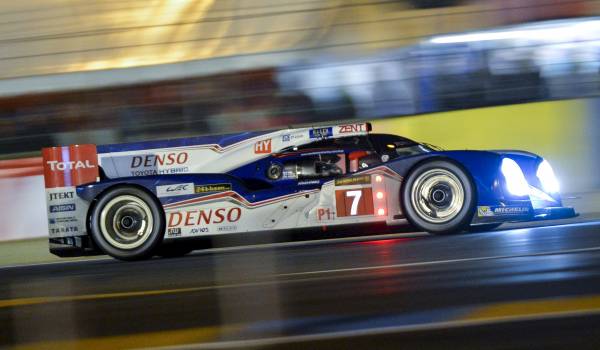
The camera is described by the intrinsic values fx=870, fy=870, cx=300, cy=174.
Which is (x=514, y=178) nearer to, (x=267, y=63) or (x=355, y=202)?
(x=355, y=202)

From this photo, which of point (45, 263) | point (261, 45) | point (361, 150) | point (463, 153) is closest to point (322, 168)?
point (361, 150)

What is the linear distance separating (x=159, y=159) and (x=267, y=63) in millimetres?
4399

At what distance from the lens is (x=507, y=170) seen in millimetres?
7984

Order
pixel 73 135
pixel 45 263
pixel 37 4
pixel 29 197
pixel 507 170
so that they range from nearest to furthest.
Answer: pixel 507 170, pixel 45 263, pixel 29 197, pixel 73 135, pixel 37 4

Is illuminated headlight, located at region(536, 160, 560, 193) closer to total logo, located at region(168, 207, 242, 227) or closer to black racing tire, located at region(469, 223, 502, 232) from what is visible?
black racing tire, located at region(469, 223, 502, 232)

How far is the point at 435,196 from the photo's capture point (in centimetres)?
812

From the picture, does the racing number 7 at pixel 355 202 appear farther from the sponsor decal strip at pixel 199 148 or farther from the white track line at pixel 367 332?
the white track line at pixel 367 332

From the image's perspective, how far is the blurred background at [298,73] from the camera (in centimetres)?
1182

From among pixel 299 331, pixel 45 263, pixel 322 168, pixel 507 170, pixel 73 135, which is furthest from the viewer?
pixel 73 135

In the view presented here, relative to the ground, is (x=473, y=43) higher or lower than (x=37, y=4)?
lower

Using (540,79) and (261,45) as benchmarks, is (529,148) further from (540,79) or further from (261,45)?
(261,45)

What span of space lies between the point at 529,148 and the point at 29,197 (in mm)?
6611

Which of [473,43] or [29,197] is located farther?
[473,43]

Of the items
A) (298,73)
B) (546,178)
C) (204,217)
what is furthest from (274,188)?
(298,73)
